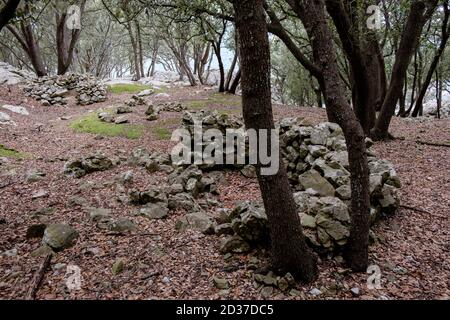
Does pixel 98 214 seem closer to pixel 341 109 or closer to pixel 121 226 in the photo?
pixel 121 226

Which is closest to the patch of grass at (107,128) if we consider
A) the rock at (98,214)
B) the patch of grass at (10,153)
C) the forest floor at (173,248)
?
the patch of grass at (10,153)

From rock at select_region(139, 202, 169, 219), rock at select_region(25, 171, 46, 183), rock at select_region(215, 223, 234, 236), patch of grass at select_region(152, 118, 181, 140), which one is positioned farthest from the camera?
patch of grass at select_region(152, 118, 181, 140)

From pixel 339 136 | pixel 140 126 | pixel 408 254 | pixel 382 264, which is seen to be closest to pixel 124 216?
pixel 382 264

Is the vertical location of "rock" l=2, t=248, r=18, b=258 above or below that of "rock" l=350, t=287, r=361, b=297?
above

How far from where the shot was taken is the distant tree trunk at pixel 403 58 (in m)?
8.48

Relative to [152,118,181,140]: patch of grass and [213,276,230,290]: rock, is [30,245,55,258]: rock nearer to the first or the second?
A: [213,276,230,290]: rock

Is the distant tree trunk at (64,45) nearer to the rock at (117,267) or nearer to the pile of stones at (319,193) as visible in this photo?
the pile of stones at (319,193)

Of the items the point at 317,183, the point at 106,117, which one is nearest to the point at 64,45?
the point at 106,117

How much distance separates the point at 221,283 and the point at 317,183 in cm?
285

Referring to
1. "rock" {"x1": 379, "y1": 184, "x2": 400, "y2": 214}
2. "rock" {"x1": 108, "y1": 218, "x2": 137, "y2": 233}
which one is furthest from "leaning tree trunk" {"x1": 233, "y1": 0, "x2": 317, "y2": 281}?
"rock" {"x1": 108, "y1": 218, "x2": 137, "y2": 233}

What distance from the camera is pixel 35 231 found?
15.4 feet

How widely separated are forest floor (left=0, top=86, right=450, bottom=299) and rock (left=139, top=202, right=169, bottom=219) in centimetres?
13

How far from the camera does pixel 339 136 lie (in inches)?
289

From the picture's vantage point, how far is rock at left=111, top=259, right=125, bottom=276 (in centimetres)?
401
